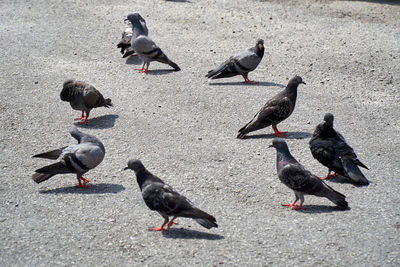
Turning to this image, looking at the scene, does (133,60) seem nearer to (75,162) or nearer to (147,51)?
(147,51)

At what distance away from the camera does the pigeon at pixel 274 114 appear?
8773mm

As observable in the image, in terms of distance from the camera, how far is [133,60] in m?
12.6

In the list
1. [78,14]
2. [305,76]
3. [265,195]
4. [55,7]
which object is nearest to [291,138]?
[265,195]

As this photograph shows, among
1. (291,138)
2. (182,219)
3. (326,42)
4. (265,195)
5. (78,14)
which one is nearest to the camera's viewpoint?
(182,219)

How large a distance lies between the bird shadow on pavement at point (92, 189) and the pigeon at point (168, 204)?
0.91m

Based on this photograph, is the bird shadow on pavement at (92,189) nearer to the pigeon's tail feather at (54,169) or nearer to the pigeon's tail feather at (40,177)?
the pigeon's tail feather at (40,177)

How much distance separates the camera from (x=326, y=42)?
1298cm

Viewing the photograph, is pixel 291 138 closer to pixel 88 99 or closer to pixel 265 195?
pixel 265 195

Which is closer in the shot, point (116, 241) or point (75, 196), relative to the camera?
point (116, 241)

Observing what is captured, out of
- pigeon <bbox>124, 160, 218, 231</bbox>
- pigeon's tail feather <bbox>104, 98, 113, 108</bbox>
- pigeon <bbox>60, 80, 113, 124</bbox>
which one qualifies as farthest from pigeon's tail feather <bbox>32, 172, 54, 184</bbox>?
pigeon's tail feather <bbox>104, 98, 113, 108</bbox>

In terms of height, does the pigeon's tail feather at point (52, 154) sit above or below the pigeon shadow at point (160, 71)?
below

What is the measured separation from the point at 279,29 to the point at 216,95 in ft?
13.8

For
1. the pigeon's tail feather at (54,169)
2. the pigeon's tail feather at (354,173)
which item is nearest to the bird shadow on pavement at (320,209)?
the pigeon's tail feather at (354,173)

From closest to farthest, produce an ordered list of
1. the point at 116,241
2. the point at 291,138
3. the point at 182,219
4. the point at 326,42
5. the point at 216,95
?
the point at 116,241 < the point at 182,219 < the point at 291,138 < the point at 216,95 < the point at 326,42
